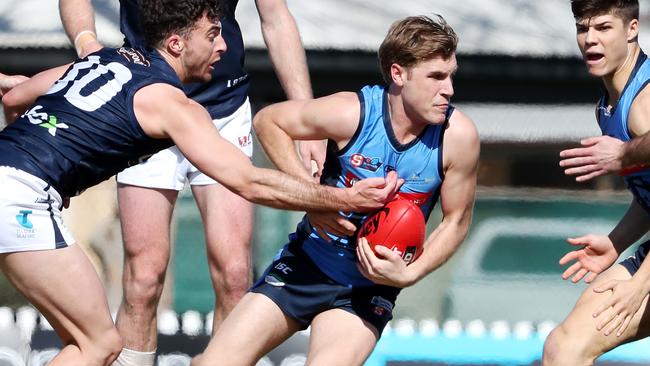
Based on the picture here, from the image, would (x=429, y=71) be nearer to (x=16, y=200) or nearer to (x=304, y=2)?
(x=16, y=200)


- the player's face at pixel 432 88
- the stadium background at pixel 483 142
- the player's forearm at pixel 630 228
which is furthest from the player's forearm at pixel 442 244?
the stadium background at pixel 483 142

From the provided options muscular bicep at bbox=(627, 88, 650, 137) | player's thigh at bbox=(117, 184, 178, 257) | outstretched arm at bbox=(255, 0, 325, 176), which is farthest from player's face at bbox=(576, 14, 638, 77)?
player's thigh at bbox=(117, 184, 178, 257)

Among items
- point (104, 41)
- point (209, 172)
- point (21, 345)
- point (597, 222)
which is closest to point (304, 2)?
point (104, 41)

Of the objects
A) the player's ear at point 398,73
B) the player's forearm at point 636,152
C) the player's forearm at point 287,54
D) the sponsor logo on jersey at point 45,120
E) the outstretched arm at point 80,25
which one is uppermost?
the sponsor logo on jersey at point 45,120

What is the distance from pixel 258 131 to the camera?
4926 millimetres

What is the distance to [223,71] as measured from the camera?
5.45m

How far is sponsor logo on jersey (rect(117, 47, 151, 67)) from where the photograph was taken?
4398mm

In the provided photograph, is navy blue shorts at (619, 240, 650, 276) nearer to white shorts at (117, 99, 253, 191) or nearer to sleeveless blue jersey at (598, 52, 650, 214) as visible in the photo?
sleeveless blue jersey at (598, 52, 650, 214)

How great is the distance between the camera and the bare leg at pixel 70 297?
13.8 ft

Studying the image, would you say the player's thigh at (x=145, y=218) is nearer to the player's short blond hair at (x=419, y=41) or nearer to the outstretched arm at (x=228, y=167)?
the outstretched arm at (x=228, y=167)

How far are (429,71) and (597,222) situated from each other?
3.30 metres

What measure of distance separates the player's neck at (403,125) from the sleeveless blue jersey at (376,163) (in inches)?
0.8

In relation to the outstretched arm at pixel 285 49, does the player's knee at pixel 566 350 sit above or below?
below

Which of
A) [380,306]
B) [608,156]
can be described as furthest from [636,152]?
[380,306]
